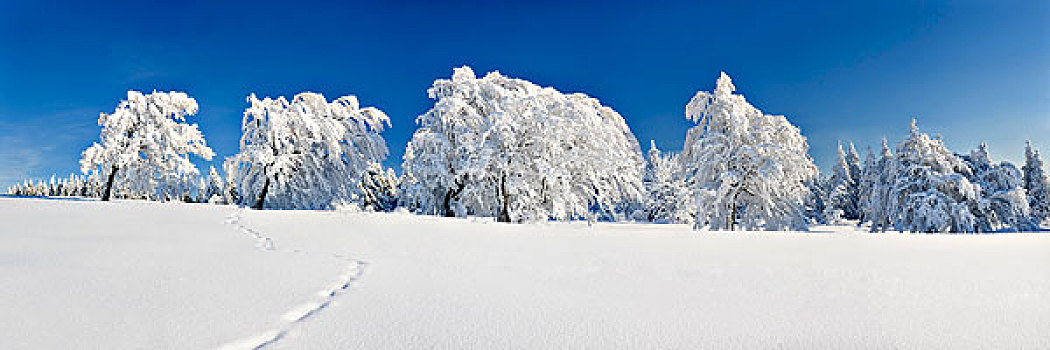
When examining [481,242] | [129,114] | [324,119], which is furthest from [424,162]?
[129,114]

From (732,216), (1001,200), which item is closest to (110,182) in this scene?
(732,216)

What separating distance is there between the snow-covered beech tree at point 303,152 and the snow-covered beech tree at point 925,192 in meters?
23.2

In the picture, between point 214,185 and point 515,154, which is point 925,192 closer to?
point 515,154

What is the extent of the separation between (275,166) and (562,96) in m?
11.2

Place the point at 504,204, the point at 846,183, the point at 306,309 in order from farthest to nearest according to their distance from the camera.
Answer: the point at 846,183 < the point at 504,204 < the point at 306,309

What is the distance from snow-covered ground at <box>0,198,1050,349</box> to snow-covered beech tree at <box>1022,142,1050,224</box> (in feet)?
140

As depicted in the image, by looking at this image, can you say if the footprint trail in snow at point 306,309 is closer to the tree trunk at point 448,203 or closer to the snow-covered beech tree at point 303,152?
the tree trunk at point 448,203

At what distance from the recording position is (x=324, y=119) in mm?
20141

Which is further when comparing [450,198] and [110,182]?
[110,182]

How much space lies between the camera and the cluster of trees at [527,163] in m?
16.3

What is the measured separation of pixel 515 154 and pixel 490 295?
1267cm

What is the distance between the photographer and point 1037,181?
131ft

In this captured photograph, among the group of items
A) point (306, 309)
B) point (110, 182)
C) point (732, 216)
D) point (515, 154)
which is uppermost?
point (515, 154)

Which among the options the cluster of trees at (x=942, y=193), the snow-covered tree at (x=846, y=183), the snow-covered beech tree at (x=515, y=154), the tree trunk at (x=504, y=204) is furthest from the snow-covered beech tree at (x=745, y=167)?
the snow-covered tree at (x=846, y=183)
